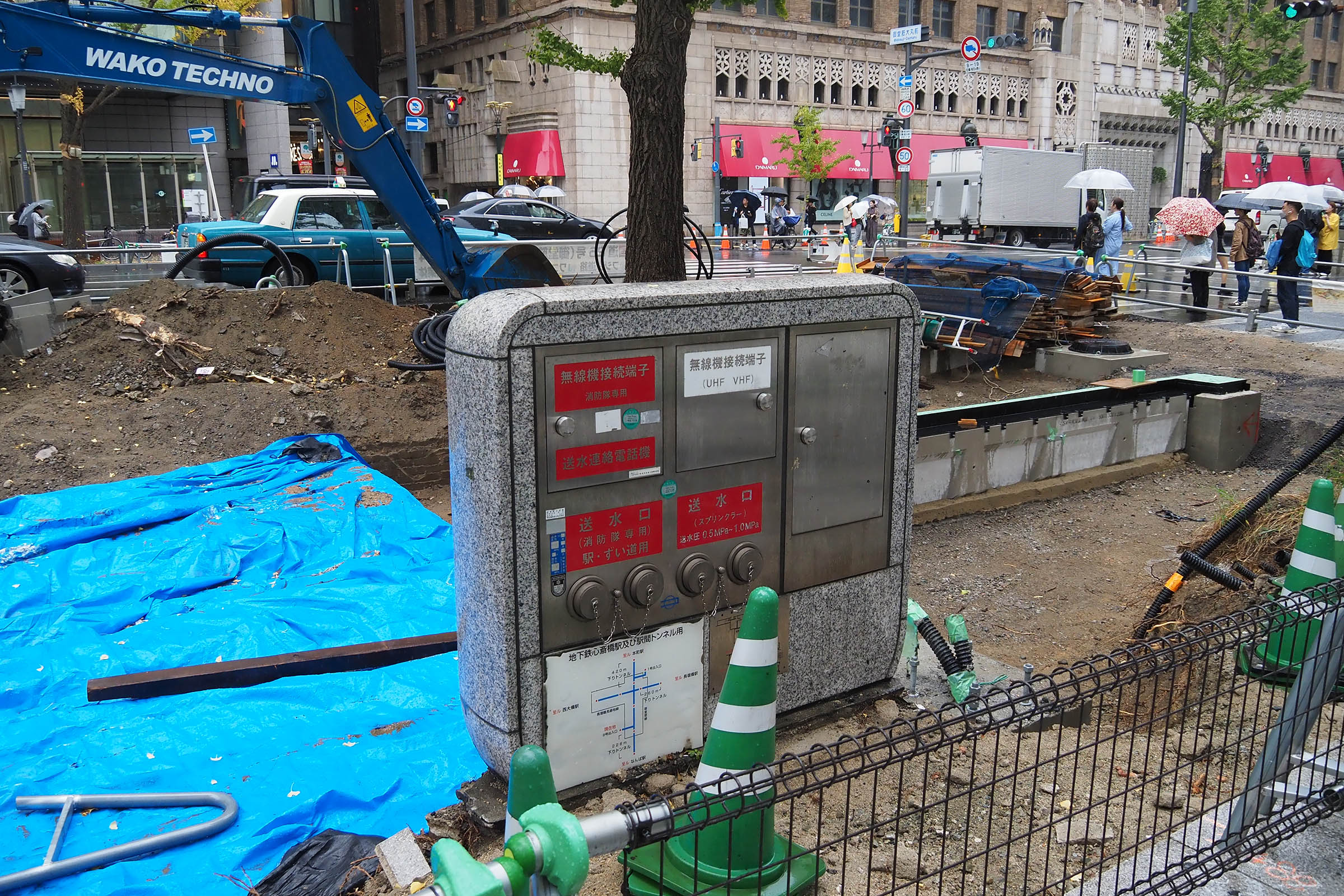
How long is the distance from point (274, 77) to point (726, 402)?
9.10 metres

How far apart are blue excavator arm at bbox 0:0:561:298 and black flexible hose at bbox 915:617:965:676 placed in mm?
8317

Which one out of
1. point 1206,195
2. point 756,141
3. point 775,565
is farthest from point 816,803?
point 1206,195

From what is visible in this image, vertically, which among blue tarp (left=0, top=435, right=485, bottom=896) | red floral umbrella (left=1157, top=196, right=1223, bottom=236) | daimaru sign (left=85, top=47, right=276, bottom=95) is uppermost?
daimaru sign (left=85, top=47, right=276, bottom=95)

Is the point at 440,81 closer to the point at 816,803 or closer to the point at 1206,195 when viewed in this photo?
the point at 1206,195

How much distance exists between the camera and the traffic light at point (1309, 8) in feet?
48.9

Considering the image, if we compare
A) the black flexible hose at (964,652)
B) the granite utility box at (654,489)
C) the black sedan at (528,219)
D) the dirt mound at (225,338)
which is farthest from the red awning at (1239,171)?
the granite utility box at (654,489)

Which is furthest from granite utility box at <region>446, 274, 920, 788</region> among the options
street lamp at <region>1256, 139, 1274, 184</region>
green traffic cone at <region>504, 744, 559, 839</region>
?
street lamp at <region>1256, 139, 1274, 184</region>

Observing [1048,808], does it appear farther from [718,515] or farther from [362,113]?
[362,113]

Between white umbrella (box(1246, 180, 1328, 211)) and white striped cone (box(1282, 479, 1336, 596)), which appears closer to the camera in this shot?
white striped cone (box(1282, 479, 1336, 596))

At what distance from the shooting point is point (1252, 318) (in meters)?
16.1

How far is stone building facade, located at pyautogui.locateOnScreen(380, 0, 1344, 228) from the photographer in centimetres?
4075

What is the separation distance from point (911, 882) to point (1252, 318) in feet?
51.8

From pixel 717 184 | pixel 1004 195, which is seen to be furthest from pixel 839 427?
pixel 717 184

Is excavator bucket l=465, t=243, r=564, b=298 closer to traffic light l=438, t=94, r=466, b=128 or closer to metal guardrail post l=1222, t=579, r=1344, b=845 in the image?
metal guardrail post l=1222, t=579, r=1344, b=845
